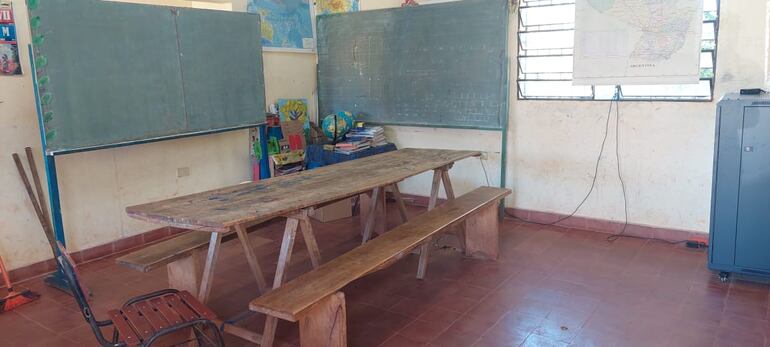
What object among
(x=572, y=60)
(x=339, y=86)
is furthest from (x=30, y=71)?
(x=572, y=60)

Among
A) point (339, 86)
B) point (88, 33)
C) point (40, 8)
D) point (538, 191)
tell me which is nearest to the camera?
point (40, 8)

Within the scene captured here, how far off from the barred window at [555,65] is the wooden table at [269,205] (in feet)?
5.18

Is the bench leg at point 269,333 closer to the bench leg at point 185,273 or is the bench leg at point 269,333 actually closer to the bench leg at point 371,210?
the bench leg at point 185,273

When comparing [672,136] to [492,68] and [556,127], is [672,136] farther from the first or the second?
[492,68]

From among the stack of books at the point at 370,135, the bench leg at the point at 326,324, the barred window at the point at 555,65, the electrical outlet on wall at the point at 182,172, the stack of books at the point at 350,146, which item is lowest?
the bench leg at the point at 326,324

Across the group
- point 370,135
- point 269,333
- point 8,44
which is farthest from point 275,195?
point 370,135

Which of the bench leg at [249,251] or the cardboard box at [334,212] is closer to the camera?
the bench leg at [249,251]

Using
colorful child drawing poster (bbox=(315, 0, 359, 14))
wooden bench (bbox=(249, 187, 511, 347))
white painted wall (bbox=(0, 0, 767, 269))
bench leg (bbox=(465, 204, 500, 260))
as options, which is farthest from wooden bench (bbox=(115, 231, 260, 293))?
colorful child drawing poster (bbox=(315, 0, 359, 14))

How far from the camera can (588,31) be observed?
4.34m

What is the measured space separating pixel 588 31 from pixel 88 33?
362cm

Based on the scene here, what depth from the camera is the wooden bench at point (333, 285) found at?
7.35ft

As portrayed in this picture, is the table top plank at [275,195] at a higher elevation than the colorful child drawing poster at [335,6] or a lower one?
lower

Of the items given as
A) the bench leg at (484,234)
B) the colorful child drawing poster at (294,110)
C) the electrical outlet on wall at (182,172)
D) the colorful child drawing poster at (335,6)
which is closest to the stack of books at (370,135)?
the colorful child drawing poster at (294,110)

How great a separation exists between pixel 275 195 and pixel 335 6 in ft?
11.5
